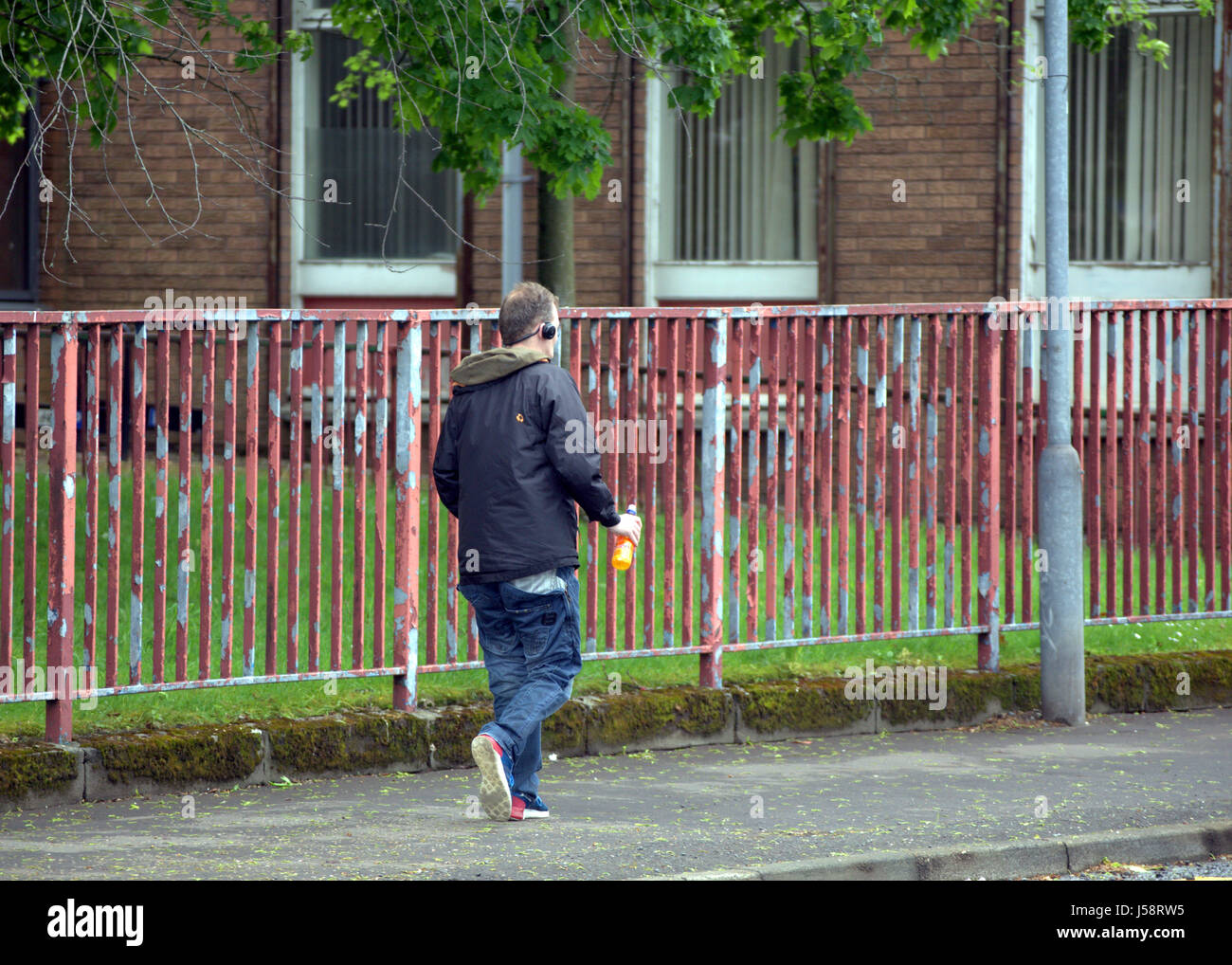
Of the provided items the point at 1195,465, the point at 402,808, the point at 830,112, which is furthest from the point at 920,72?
the point at 402,808

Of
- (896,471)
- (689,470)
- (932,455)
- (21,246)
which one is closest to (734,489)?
(689,470)

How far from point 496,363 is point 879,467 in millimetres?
2691

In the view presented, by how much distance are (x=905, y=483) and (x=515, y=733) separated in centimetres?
294

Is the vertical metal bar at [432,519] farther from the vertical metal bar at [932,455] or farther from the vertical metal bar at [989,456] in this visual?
the vertical metal bar at [989,456]

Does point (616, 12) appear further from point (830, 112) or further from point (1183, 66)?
point (1183, 66)

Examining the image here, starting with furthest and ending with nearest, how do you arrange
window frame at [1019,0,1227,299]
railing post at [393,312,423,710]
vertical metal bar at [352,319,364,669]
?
window frame at [1019,0,1227,299] < railing post at [393,312,423,710] < vertical metal bar at [352,319,364,669]

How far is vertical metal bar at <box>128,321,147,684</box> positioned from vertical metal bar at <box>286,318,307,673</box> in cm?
56

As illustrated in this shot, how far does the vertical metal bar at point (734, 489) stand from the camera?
7863 millimetres

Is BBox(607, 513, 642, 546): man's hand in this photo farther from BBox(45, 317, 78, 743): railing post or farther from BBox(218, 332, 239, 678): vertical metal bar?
BBox(45, 317, 78, 743): railing post

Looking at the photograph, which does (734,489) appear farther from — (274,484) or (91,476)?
(91,476)

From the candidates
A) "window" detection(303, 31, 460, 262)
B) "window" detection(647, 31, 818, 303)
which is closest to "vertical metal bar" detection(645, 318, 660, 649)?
"window" detection(647, 31, 818, 303)

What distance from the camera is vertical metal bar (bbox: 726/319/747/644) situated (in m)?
7.86

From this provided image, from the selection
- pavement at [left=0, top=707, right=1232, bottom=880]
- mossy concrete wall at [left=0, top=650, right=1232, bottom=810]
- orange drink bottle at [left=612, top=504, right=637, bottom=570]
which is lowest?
pavement at [left=0, top=707, right=1232, bottom=880]

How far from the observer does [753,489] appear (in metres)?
7.93
